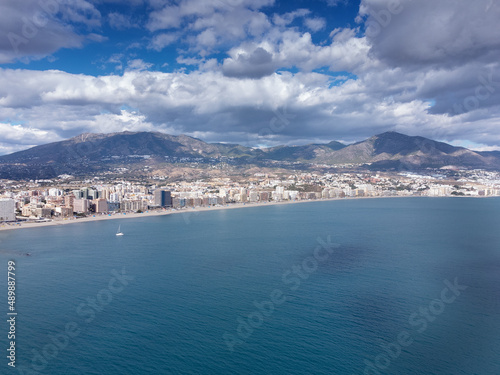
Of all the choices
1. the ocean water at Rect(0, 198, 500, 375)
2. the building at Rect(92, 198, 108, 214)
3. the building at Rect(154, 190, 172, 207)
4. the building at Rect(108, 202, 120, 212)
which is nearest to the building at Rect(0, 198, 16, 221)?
the building at Rect(92, 198, 108, 214)

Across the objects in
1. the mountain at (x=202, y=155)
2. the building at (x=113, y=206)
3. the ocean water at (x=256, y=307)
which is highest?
the mountain at (x=202, y=155)

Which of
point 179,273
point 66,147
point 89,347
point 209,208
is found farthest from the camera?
point 66,147

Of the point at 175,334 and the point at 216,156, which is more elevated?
the point at 216,156

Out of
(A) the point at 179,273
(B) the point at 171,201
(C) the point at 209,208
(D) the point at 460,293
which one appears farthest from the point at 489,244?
(B) the point at 171,201

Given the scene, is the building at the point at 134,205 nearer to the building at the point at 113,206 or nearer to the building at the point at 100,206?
the building at the point at 113,206

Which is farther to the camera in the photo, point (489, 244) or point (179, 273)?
point (489, 244)

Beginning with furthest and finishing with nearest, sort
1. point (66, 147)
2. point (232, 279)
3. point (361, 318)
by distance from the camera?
point (66, 147)
point (232, 279)
point (361, 318)

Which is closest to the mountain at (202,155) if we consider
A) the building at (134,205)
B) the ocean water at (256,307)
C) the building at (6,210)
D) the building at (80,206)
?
the building at (134,205)

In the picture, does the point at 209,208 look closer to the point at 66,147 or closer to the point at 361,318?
the point at 361,318
